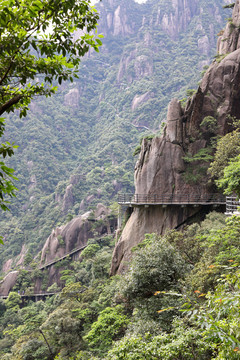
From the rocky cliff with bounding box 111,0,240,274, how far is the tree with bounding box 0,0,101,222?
14.9 metres

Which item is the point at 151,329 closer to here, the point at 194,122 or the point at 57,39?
the point at 57,39

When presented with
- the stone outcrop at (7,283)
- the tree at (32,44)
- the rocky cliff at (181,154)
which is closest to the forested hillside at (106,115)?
the stone outcrop at (7,283)

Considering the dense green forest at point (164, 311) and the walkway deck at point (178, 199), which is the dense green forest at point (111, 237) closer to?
the dense green forest at point (164, 311)

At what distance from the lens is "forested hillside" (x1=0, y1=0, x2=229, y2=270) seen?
5756cm

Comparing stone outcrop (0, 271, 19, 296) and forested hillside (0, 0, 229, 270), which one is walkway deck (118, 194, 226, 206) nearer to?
stone outcrop (0, 271, 19, 296)

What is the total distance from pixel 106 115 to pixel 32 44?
311 feet

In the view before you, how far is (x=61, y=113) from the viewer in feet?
306

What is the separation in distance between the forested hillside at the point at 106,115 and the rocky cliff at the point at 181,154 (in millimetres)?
26550

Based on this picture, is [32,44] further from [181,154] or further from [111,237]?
[111,237]

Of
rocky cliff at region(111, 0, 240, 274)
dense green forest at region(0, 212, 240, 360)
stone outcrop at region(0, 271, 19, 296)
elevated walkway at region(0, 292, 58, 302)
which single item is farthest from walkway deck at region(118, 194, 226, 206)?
stone outcrop at region(0, 271, 19, 296)

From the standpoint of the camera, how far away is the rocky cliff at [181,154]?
57.3ft

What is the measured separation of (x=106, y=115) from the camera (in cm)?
9456

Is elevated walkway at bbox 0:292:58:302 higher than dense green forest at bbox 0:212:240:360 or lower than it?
lower

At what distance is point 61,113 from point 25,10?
95.6 metres
